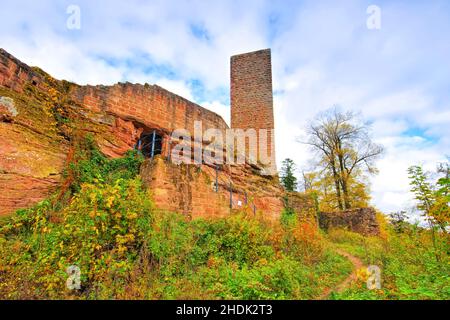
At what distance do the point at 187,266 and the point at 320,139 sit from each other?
19.1 m

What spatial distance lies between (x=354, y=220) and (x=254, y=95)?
10.0 meters

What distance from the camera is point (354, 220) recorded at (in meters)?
15.6

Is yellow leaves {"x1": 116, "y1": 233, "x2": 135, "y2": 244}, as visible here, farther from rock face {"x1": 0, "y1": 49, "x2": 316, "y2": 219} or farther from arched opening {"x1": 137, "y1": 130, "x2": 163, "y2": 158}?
arched opening {"x1": 137, "y1": 130, "x2": 163, "y2": 158}

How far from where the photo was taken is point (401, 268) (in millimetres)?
5605

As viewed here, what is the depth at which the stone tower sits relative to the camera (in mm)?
16266

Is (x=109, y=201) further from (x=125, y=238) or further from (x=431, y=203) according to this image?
(x=431, y=203)

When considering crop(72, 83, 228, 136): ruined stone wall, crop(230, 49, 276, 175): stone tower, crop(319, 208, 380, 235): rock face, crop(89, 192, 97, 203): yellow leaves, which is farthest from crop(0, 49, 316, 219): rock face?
crop(319, 208, 380, 235): rock face

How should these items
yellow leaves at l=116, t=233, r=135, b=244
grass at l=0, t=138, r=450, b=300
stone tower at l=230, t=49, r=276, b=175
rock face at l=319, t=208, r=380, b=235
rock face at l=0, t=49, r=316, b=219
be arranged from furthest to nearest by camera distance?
stone tower at l=230, t=49, r=276, b=175, rock face at l=319, t=208, r=380, b=235, rock face at l=0, t=49, r=316, b=219, yellow leaves at l=116, t=233, r=135, b=244, grass at l=0, t=138, r=450, b=300

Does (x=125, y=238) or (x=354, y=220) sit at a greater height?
(x=354, y=220)

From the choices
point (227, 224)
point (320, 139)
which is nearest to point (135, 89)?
point (227, 224)

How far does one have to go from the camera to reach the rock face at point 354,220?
14.9 m

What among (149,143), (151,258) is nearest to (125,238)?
(151,258)

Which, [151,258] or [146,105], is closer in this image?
[151,258]

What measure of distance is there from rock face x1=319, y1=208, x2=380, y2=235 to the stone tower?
6.22 meters
